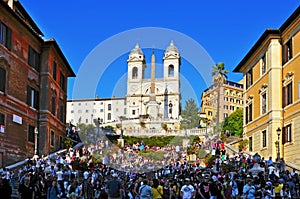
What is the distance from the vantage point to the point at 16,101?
118 feet

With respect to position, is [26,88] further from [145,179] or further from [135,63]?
[145,179]

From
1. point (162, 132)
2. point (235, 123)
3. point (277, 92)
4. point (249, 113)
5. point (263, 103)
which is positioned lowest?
point (162, 132)

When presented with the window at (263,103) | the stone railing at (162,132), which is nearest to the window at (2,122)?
the window at (263,103)

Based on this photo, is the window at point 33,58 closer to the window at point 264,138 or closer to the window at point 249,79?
the window at point 249,79

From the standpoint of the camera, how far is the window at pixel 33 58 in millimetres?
39800

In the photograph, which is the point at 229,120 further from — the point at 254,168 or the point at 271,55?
the point at 254,168

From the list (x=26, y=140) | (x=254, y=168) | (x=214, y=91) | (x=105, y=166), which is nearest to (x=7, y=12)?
(x=26, y=140)

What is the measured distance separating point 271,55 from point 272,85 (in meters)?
2.21

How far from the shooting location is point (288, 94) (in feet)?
118

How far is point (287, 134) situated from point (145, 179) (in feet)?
68.4

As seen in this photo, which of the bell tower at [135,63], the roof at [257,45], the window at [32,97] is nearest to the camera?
the bell tower at [135,63]

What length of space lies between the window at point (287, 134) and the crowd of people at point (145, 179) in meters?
3.12

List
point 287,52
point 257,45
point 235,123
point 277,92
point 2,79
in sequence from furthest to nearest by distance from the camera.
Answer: point 235,123, point 257,45, point 277,92, point 287,52, point 2,79

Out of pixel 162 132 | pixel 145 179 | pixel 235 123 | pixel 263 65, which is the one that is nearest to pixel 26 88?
pixel 263 65
